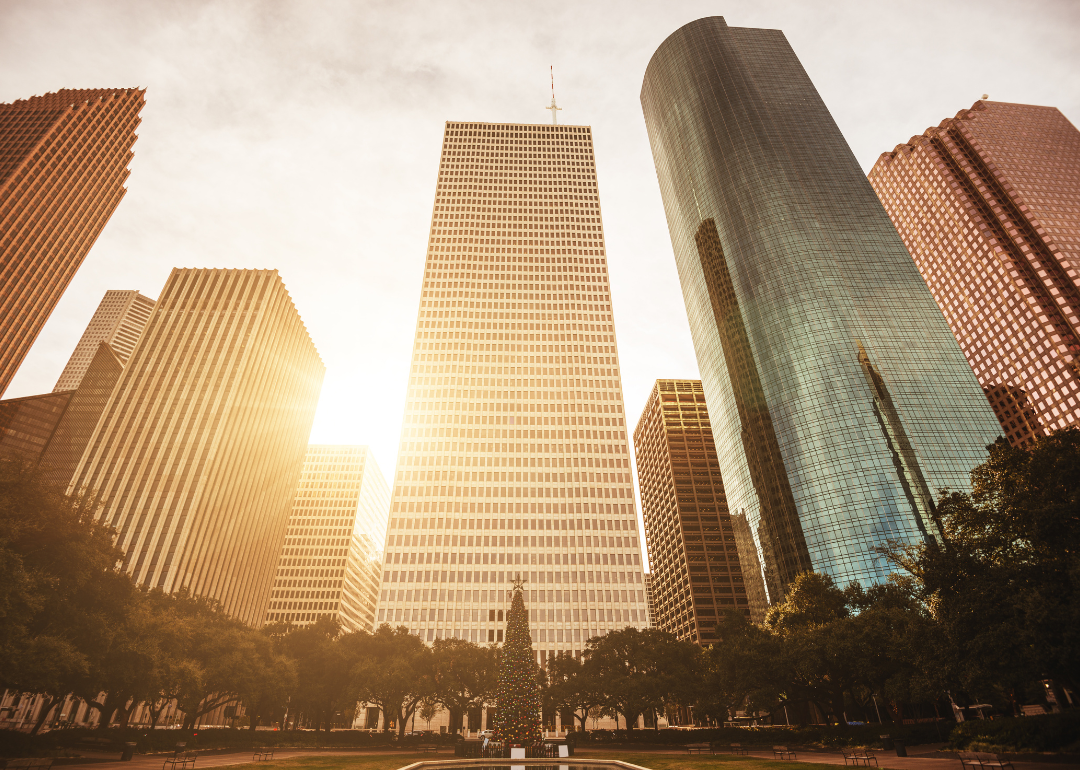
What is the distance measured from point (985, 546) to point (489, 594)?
3678 inches

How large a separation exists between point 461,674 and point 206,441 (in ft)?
291

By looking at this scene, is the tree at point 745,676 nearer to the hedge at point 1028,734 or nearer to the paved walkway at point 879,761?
the paved walkway at point 879,761

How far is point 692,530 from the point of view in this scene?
170 metres

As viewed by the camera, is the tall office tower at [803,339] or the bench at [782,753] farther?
the tall office tower at [803,339]

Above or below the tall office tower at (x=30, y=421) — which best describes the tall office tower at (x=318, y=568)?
below

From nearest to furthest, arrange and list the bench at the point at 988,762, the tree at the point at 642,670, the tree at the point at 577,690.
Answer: the bench at the point at 988,762 → the tree at the point at 642,670 → the tree at the point at 577,690

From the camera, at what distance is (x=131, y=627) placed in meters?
36.2

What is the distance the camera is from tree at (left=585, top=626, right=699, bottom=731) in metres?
58.9

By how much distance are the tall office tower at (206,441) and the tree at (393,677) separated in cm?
6842

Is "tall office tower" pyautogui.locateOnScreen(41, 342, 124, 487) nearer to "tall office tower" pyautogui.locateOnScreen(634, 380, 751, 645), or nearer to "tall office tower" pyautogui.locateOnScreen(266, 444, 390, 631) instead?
"tall office tower" pyautogui.locateOnScreen(266, 444, 390, 631)

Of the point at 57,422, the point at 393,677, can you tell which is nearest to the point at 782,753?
the point at 393,677

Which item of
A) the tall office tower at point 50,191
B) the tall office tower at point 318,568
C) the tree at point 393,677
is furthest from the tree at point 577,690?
the tall office tower at point 318,568

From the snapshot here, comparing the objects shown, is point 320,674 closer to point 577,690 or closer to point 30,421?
point 577,690

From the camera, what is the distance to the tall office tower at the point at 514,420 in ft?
359
